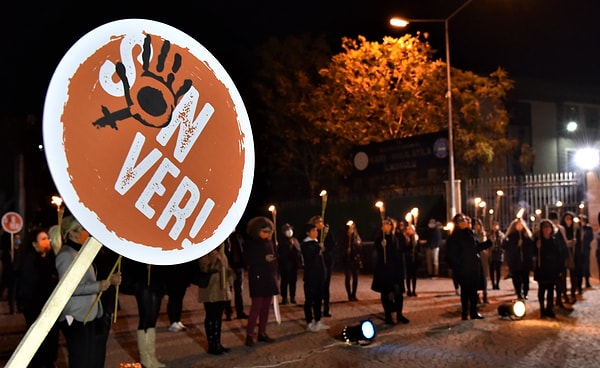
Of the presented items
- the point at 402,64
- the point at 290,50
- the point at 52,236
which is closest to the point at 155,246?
the point at 52,236

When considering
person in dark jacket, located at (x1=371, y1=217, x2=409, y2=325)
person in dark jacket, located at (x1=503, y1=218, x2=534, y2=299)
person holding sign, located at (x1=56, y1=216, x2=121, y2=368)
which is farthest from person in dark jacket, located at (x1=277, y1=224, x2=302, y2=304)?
person holding sign, located at (x1=56, y1=216, x2=121, y2=368)

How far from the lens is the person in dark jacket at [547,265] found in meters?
11.7

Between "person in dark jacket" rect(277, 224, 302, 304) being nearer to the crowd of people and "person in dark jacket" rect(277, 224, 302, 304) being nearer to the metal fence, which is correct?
the crowd of people

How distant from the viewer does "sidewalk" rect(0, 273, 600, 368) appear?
8.56m

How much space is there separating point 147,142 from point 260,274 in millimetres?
7690

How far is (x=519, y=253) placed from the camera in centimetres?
1360

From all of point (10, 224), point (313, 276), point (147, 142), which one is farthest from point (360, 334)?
point (10, 224)

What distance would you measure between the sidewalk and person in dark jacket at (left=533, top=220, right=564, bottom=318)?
31cm

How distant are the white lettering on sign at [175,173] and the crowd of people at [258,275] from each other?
77.6 inches

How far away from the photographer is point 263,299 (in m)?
9.91

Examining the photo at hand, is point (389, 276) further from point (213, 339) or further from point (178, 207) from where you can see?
point (178, 207)

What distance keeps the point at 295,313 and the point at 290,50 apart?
19362mm

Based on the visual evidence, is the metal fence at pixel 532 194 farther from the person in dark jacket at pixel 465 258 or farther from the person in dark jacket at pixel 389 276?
the person in dark jacket at pixel 389 276

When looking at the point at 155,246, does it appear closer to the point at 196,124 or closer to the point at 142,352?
the point at 196,124
